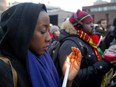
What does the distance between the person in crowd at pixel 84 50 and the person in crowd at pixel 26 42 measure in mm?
1198

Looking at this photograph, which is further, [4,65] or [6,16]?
[6,16]

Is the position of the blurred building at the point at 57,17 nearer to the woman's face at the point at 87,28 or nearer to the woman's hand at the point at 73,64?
the woman's face at the point at 87,28

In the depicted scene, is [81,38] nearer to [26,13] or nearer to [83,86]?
[83,86]

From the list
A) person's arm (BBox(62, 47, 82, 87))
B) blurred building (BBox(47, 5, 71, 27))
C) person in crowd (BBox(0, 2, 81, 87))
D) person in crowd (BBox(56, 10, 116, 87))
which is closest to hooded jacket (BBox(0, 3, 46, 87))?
person in crowd (BBox(0, 2, 81, 87))

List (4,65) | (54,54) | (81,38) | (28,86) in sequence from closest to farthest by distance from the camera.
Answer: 1. (4,65)
2. (28,86)
3. (54,54)
4. (81,38)

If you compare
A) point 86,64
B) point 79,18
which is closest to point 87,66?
point 86,64

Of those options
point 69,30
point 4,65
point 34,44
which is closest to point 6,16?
point 34,44

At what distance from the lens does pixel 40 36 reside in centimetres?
184

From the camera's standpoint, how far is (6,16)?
1816mm

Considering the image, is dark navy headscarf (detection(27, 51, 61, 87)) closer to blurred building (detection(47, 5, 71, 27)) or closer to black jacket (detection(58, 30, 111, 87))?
black jacket (detection(58, 30, 111, 87))

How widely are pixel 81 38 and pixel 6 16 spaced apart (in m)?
1.81

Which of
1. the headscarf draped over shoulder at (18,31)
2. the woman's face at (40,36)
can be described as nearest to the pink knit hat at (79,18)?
the woman's face at (40,36)

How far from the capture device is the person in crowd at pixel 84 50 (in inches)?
126

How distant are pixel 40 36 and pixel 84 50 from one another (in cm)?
155
